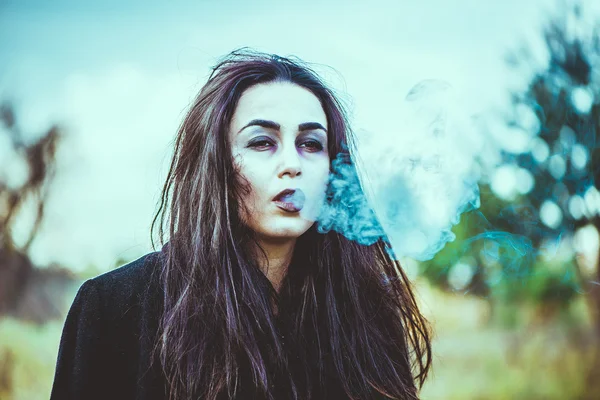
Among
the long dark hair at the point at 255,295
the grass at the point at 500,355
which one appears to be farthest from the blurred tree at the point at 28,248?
the long dark hair at the point at 255,295

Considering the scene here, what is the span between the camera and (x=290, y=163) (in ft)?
3.84

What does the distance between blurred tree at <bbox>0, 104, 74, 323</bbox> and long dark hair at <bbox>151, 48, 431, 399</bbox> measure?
A: 1221 mm

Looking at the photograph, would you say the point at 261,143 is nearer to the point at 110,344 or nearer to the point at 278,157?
the point at 278,157

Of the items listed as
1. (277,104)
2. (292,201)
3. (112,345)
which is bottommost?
(112,345)

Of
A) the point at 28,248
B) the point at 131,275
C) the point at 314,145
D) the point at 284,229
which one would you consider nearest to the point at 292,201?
the point at 284,229

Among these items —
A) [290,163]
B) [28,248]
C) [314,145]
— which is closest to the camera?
[290,163]

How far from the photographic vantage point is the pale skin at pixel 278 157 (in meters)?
1.18

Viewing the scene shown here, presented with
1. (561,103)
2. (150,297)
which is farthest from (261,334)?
(561,103)

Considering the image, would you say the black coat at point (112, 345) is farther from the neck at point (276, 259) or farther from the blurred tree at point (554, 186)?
the blurred tree at point (554, 186)

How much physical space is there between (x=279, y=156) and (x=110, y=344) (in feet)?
1.85

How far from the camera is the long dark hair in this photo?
115 cm

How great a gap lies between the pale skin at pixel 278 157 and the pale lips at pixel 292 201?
0.01 metres

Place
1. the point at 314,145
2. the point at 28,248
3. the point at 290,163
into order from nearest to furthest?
1. the point at 290,163
2. the point at 314,145
3. the point at 28,248

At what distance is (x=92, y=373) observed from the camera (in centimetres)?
115
